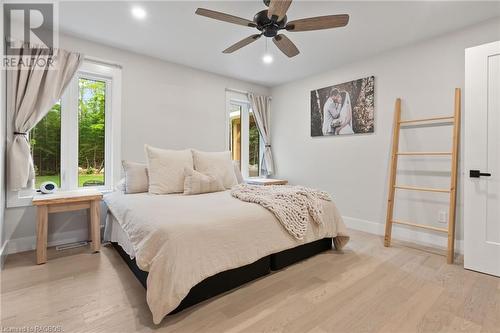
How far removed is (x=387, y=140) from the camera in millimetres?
3283

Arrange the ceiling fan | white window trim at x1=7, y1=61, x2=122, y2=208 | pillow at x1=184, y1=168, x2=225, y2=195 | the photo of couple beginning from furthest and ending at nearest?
the photo of couple, white window trim at x1=7, y1=61, x2=122, y2=208, pillow at x1=184, y1=168, x2=225, y2=195, the ceiling fan

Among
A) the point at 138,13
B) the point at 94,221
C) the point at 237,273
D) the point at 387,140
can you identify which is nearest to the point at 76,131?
the point at 94,221

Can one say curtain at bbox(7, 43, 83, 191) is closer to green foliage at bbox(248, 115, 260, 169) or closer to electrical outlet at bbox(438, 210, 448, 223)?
green foliage at bbox(248, 115, 260, 169)

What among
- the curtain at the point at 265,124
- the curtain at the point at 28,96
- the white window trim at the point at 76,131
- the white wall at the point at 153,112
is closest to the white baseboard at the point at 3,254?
the white wall at the point at 153,112

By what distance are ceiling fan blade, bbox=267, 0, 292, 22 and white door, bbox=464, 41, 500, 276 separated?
1.87m

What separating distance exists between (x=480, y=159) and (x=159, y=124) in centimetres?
368

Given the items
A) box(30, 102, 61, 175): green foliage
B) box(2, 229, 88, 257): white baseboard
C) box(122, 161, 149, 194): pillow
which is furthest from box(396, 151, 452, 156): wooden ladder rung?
box(30, 102, 61, 175): green foliage

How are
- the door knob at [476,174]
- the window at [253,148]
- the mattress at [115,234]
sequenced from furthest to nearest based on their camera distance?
the window at [253,148] → the door knob at [476,174] → the mattress at [115,234]

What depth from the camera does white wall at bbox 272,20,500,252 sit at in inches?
110

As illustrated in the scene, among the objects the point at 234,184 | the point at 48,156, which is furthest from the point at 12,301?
the point at 234,184

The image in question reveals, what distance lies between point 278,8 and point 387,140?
7.68 ft

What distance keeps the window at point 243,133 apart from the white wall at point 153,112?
379mm

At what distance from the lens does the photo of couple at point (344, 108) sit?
345 centimetres

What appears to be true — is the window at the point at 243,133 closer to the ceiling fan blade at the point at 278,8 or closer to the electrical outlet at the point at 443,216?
the ceiling fan blade at the point at 278,8
